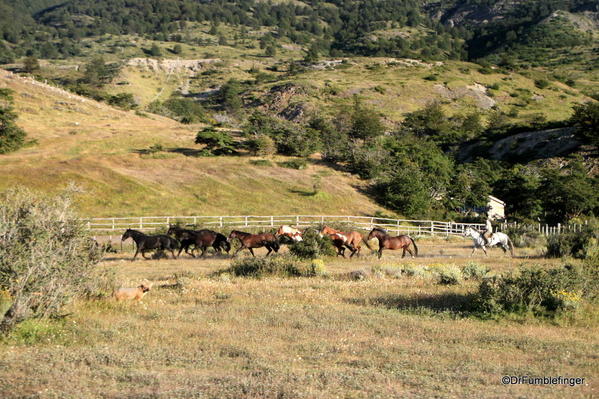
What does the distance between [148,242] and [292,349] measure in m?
17.5

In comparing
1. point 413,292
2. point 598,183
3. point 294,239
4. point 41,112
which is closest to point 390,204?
point 598,183

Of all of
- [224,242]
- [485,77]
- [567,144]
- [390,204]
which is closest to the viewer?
[224,242]

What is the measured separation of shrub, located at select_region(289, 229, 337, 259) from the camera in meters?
22.6

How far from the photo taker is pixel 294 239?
23562 millimetres

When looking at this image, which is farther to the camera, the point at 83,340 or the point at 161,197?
the point at 161,197

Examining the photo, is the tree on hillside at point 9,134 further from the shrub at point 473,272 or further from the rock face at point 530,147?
the rock face at point 530,147

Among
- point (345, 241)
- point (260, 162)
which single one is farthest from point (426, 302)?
point (260, 162)

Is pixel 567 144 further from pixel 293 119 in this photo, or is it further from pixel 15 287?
pixel 15 287

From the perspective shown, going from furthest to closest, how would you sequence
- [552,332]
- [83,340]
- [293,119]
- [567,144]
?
[293,119] → [567,144] → [552,332] → [83,340]

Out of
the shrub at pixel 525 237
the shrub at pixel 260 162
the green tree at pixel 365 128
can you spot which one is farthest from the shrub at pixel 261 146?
the shrub at pixel 525 237

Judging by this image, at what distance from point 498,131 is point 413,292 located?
68884 mm

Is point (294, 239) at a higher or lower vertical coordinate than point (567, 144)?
lower

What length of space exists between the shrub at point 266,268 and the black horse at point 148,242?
7742mm

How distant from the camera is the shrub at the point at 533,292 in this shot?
37.1ft
